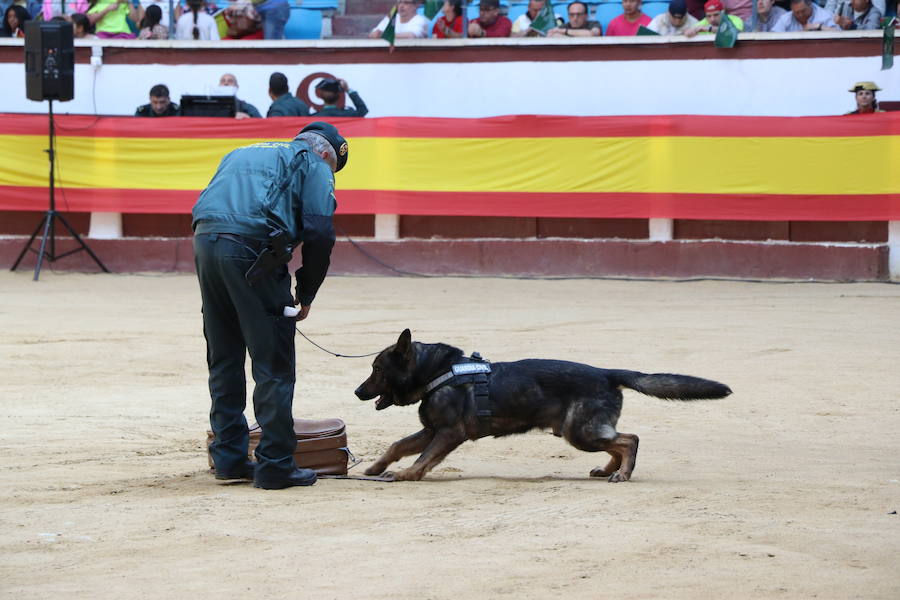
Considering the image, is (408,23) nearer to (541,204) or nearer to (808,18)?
(541,204)

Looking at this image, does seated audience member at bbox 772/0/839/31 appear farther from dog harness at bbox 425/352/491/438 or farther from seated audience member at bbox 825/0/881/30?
dog harness at bbox 425/352/491/438

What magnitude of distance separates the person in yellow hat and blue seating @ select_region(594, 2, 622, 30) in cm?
379

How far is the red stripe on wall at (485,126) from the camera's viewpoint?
16.2 metres

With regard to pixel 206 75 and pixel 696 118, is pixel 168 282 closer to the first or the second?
pixel 206 75

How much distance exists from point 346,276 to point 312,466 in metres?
10.5

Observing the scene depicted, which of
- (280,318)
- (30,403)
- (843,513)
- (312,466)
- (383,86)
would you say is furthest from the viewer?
(383,86)

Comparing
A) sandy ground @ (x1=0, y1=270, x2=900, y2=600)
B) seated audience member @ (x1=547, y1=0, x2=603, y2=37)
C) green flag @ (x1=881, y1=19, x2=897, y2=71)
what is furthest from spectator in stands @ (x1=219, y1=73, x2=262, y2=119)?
green flag @ (x1=881, y1=19, x2=897, y2=71)

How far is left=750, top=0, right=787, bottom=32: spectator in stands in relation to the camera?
692 inches

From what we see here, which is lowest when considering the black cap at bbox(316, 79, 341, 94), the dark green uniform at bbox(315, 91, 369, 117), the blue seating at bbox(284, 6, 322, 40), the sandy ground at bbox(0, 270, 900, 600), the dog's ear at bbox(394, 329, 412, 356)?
the sandy ground at bbox(0, 270, 900, 600)

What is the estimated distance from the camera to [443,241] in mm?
17625

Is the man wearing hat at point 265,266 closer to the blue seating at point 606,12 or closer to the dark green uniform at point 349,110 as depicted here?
the dark green uniform at point 349,110

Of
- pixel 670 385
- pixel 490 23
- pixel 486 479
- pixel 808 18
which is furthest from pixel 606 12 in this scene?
pixel 486 479

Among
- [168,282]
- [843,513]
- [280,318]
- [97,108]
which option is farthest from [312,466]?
[97,108]

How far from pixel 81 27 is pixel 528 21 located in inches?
251
